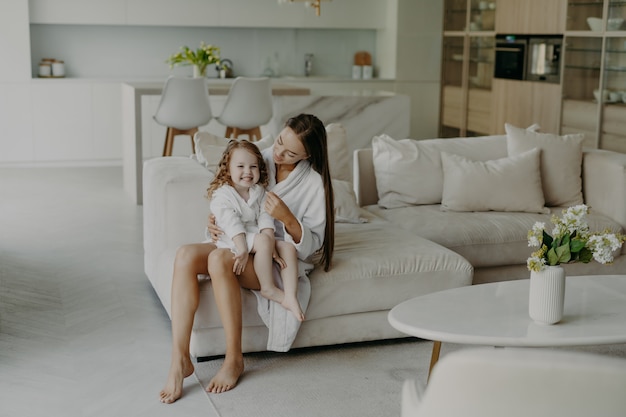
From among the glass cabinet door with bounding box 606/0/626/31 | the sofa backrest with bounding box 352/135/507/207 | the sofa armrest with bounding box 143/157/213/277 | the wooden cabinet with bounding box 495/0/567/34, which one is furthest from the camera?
the wooden cabinet with bounding box 495/0/567/34

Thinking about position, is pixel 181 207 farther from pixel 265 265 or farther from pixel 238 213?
pixel 265 265

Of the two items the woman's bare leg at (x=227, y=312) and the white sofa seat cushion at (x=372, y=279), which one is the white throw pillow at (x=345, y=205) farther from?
the woman's bare leg at (x=227, y=312)

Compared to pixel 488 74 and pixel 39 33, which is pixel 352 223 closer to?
pixel 488 74

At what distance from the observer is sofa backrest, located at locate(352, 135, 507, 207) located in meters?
4.60

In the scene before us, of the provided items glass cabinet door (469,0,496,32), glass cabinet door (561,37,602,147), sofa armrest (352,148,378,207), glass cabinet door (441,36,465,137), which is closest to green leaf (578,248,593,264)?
sofa armrest (352,148,378,207)

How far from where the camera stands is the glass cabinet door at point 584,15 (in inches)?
257

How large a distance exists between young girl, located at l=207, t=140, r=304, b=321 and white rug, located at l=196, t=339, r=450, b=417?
26cm

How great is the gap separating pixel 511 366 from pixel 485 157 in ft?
10.9

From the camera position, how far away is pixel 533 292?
9.03ft

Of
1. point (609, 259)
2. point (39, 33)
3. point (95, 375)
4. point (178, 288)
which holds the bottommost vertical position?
point (95, 375)

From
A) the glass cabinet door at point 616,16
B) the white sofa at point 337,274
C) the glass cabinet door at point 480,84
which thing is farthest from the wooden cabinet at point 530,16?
the white sofa at point 337,274

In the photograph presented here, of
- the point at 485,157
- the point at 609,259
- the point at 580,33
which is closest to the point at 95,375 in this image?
the point at 609,259

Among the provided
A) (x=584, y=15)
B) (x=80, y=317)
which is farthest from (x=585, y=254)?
(x=584, y=15)

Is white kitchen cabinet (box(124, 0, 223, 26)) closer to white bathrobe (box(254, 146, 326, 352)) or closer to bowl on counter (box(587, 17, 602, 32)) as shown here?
bowl on counter (box(587, 17, 602, 32))
